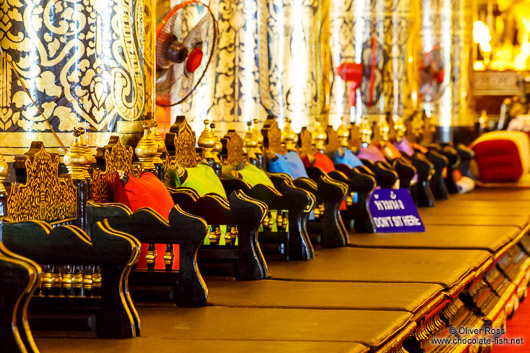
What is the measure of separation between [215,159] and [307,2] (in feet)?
8.18

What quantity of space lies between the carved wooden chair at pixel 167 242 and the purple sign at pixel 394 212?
2316mm

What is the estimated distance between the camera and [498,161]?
968 cm

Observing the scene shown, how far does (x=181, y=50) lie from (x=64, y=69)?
4.05 feet

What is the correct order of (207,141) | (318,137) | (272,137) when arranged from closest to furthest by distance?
1. (207,141)
2. (272,137)
3. (318,137)

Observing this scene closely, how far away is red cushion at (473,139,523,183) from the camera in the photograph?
9586 mm

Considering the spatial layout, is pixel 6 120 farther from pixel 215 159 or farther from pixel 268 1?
pixel 268 1

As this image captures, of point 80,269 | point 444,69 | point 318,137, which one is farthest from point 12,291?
point 444,69

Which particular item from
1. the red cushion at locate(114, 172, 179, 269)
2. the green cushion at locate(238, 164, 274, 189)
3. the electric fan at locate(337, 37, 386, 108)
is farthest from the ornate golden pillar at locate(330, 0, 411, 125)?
the red cushion at locate(114, 172, 179, 269)

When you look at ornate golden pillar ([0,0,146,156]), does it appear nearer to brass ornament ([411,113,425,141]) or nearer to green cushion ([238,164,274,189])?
green cushion ([238,164,274,189])

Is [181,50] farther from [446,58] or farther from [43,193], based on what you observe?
[446,58]

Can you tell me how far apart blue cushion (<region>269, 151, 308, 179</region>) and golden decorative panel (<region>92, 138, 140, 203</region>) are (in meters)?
1.52

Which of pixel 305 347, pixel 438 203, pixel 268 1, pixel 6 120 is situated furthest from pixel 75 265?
pixel 438 203

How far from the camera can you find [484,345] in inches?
176

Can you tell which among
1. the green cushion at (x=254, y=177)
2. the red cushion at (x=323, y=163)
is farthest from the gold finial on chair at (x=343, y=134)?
the green cushion at (x=254, y=177)
